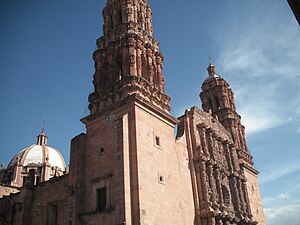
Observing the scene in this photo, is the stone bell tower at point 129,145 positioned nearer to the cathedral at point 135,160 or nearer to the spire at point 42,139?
the cathedral at point 135,160

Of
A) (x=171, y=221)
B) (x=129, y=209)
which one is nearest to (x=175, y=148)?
(x=171, y=221)

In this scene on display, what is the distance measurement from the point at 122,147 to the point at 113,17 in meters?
11.5

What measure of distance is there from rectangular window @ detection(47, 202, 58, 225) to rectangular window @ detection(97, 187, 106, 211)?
6.42m

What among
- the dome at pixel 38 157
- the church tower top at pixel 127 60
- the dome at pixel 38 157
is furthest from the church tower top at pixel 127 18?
the dome at pixel 38 157

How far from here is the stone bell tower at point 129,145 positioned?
15.9 meters

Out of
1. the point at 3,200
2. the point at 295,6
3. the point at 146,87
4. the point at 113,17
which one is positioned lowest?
the point at 295,6

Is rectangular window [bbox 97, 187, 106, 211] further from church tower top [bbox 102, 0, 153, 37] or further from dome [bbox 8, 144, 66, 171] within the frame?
dome [bbox 8, 144, 66, 171]

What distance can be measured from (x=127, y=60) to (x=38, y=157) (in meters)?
30.8

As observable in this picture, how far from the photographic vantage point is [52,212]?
22.1m

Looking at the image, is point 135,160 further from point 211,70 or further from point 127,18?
point 211,70

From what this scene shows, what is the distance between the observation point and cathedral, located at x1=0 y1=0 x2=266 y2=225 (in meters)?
16.3

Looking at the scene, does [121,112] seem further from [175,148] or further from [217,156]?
[217,156]

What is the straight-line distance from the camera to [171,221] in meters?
17.1

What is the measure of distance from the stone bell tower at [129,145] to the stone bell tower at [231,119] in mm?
11293
